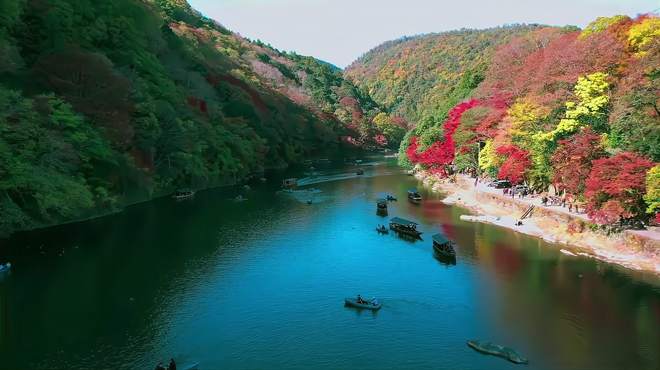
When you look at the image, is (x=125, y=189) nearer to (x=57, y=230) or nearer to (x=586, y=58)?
(x=57, y=230)

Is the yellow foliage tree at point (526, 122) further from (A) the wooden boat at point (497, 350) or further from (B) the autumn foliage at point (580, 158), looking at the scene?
(A) the wooden boat at point (497, 350)

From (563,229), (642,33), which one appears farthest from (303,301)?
(642,33)

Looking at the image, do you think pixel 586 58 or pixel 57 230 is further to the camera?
pixel 586 58

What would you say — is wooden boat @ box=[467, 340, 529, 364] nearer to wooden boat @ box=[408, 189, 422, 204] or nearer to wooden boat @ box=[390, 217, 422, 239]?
wooden boat @ box=[390, 217, 422, 239]

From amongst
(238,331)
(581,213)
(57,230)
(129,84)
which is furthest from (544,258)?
(129,84)

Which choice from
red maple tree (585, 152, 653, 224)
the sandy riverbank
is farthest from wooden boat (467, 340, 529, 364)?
red maple tree (585, 152, 653, 224)

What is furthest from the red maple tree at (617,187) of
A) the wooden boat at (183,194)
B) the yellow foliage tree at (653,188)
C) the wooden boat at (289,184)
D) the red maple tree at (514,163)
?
the wooden boat at (183,194)
